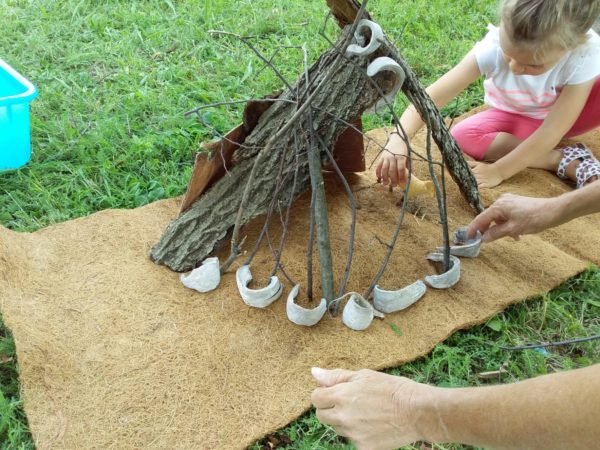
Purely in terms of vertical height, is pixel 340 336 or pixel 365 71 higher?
pixel 365 71

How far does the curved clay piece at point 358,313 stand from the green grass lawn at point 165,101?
0.67 feet

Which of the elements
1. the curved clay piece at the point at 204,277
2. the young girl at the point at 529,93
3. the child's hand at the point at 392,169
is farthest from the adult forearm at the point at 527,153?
the curved clay piece at the point at 204,277

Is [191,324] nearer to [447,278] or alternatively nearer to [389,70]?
[447,278]

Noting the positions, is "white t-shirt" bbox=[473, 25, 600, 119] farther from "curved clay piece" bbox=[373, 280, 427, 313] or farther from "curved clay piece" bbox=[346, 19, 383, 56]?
"curved clay piece" bbox=[373, 280, 427, 313]

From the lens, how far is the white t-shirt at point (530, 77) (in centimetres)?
249

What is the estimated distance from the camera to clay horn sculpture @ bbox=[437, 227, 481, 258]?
2.23 metres

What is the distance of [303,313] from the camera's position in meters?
1.90

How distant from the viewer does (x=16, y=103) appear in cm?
249

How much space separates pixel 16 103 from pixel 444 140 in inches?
67.2

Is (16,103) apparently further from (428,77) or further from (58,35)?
(428,77)

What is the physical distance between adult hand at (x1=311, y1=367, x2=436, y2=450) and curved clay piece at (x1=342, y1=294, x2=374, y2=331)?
1.51 ft

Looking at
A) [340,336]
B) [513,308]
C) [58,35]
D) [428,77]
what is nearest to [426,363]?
[340,336]

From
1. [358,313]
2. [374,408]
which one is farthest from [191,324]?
[374,408]

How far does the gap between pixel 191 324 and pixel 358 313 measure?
53cm
